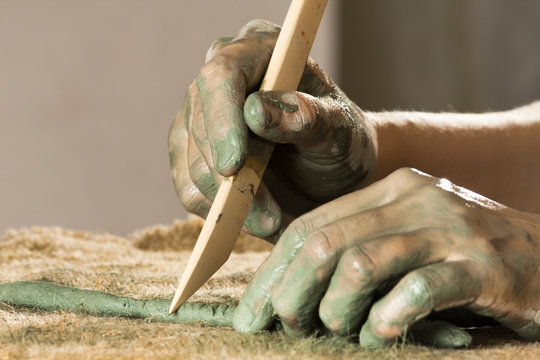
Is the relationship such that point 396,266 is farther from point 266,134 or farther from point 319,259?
point 266,134

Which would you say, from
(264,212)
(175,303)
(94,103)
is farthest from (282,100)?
(94,103)

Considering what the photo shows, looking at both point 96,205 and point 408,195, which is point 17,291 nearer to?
point 408,195

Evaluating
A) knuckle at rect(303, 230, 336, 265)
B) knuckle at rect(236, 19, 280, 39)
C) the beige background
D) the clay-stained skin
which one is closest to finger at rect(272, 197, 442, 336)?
knuckle at rect(303, 230, 336, 265)

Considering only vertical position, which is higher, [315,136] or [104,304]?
[315,136]

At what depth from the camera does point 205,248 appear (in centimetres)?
87

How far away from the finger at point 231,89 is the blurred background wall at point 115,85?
2.84 metres

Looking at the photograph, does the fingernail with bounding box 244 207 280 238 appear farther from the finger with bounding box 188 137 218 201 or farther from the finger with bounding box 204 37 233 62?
the finger with bounding box 204 37 233 62

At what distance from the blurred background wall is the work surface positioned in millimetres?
2265

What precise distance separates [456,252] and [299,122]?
0.27 metres

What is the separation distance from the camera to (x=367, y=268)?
2.38 feet

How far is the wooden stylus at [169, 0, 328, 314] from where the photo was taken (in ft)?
2.88

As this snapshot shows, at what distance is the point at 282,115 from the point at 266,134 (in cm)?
3

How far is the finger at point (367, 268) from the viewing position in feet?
2.39

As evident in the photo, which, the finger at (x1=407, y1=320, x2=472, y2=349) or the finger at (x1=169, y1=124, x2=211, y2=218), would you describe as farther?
the finger at (x1=169, y1=124, x2=211, y2=218)
